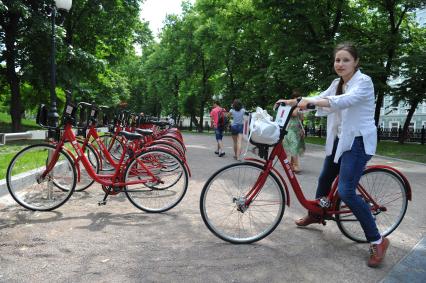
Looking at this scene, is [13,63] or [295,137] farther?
[13,63]

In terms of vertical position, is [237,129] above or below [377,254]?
above

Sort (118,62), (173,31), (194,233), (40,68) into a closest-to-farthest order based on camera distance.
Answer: (194,233), (40,68), (118,62), (173,31)

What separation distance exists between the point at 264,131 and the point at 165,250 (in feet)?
4.71

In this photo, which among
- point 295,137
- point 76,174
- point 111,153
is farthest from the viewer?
point 295,137

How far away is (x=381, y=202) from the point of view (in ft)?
14.1

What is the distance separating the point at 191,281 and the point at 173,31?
155ft

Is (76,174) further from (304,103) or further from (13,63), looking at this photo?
(13,63)

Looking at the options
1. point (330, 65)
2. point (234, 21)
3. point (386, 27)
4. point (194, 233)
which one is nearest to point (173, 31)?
point (234, 21)

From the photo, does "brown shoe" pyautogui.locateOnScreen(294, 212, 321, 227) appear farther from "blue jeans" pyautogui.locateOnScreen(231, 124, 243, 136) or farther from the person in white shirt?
"blue jeans" pyautogui.locateOnScreen(231, 124, 243, 136)

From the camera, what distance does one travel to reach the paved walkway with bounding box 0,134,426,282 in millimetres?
3348

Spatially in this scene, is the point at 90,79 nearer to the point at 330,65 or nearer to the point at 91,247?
the point at 330,65

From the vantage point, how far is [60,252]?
3787 mm

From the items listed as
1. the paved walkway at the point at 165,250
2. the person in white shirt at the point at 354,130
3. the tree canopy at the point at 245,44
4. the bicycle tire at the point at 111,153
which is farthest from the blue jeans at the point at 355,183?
the tree canopy at the point at 245,44

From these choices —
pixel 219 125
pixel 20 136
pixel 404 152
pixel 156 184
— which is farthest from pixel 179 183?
pixel 404 152
